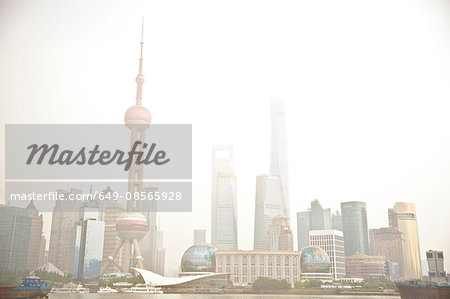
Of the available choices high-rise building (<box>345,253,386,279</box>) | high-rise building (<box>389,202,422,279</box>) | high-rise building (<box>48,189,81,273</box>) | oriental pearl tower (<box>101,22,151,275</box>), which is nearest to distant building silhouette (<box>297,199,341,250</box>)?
high-rise building (<box>345,253,386,279</box>)

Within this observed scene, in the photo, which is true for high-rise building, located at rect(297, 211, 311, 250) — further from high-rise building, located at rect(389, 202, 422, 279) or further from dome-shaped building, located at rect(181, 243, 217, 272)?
dome-shaped building, located at rect(181, 243, 217, 272)

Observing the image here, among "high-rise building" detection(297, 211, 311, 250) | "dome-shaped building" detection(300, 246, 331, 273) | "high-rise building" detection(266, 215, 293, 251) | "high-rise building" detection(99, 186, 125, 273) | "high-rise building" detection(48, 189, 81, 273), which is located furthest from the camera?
"high-rise building" detection(297, 211, 311, 250)

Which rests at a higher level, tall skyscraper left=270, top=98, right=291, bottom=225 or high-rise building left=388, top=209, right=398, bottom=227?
tall skyscraper left=270, top=98, right=291, bottom=225

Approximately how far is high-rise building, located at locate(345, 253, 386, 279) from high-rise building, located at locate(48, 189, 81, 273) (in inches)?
1027

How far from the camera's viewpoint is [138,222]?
3588 centimetres

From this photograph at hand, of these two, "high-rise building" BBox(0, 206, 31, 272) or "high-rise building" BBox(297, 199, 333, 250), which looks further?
"high-rise building" BBox(297, 199, 333, 250)

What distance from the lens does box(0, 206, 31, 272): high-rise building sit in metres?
28.6

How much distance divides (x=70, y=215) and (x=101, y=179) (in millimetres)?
20873

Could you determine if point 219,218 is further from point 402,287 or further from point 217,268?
point 402,287

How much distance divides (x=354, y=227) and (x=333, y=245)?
5.78 meters

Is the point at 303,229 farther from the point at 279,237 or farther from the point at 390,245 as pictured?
the point at 390,245

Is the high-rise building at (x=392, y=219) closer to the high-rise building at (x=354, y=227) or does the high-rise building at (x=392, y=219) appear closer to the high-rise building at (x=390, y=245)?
the high-rise building at (x=390, y=245)

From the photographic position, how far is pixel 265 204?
5588cm

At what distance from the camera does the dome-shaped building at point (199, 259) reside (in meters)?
34.0
